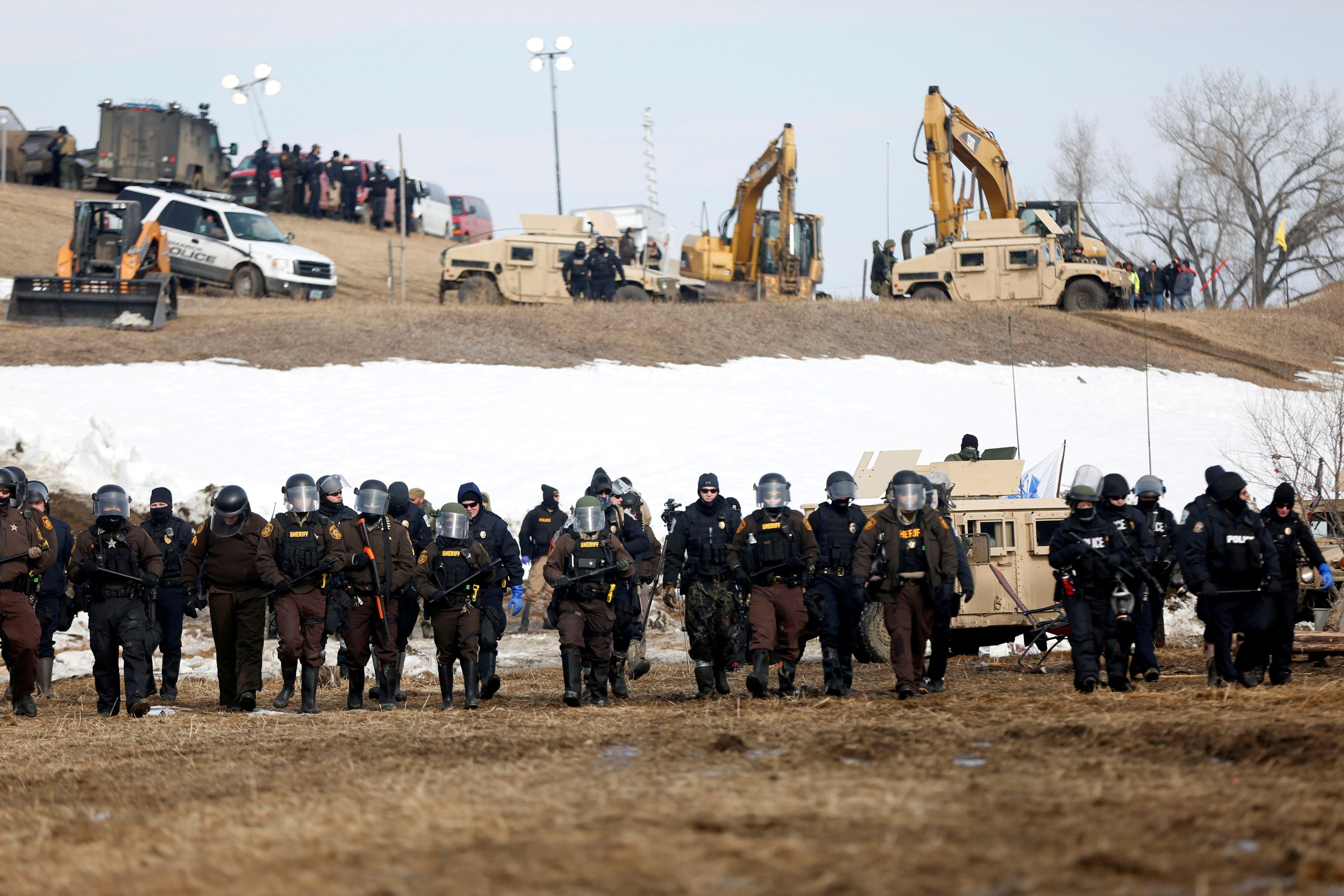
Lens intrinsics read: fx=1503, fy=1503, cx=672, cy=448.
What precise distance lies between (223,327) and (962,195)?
60.5ft

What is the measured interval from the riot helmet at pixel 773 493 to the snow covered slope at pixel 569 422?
8441 millimetres

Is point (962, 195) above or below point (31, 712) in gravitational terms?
above

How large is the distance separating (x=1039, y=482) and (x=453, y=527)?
8577mm

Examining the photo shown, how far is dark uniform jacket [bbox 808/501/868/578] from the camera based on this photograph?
1206 cm

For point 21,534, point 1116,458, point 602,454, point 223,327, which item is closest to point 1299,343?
point 1116,458

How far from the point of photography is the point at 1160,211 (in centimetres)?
5703

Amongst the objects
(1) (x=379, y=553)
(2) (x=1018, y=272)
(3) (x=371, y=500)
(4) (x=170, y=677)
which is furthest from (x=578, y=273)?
(1) (x=379, y=553)

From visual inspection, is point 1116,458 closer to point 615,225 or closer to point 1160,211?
point 615,225

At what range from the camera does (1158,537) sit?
13352mm

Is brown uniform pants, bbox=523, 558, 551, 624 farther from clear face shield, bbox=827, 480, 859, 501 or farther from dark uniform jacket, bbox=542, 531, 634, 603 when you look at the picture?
clear face shield, bbox=827, 480, 859, 501

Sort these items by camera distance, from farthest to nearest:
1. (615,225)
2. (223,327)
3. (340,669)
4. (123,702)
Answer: (615,225) < (223,327) < (340,669) < (123,702)

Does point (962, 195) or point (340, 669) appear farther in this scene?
point (962, 195)

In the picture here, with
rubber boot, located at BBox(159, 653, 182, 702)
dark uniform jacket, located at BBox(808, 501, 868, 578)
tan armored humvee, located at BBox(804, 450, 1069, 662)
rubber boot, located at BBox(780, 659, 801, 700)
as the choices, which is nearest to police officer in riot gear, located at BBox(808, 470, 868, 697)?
dark uniform jacket, located at BBox(808, 501, 868, 578)

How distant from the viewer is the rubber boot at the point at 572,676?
11.6m
